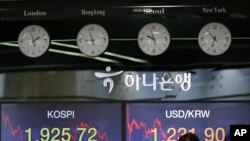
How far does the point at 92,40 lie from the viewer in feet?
17.5

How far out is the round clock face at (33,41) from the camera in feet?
17.6

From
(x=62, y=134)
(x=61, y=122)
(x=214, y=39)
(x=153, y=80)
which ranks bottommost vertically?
(x=62, y=134)

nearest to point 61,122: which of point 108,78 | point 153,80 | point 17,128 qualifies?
Result: point 17,128

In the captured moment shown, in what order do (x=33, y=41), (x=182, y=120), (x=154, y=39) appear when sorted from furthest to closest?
1. (x=33, y=41)
2. (x=154, y=39)
3. (x=182, y=120)

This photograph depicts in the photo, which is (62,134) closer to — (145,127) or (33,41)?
(145,127)

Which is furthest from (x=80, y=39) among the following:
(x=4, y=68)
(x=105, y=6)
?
(x=4, y=68)

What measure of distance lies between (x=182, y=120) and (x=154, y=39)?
88 centimetres

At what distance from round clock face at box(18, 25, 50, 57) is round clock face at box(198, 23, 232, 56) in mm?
1615

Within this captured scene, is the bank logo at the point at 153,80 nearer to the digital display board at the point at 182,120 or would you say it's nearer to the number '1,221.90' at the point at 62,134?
the digital display board at the point at 182,120

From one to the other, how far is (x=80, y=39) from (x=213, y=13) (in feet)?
4.57

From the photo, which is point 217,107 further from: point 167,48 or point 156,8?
point 156,8

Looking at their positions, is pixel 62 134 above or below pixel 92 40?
below

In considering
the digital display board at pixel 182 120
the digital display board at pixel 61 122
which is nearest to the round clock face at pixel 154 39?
the digital display board at pixel 182 120

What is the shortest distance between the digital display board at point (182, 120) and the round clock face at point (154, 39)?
55cm
